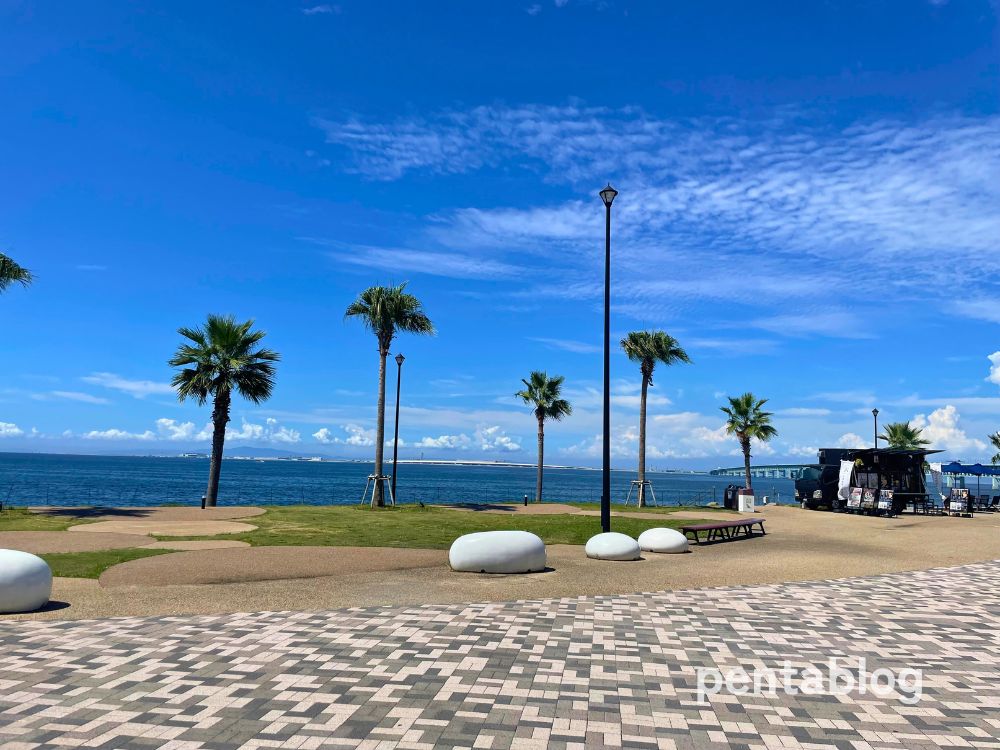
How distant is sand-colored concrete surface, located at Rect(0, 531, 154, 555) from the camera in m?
14.0

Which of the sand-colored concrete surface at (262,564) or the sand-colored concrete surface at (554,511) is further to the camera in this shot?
the sand-colored concrete surface at (554,511)

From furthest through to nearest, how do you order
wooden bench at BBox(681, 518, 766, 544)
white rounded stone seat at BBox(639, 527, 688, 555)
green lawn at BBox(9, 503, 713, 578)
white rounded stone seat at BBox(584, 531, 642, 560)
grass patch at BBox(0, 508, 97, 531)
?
wooden bench at BBox(681, 518, 766, 544)
grass patch at BBox(0, 508, 97, 531)
white rounded stone seat at BBox(639, 527, 688, 555)
white rounded stone seat at BBox(584, 531, 642, 560)
green lawn at BBox(9, 503, 713, 578)

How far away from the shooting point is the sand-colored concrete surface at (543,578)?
9.32 metres

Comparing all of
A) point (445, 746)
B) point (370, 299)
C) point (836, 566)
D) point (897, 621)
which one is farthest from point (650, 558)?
point (370, 299)

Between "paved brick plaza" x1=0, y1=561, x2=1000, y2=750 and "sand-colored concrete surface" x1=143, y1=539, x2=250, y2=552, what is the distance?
6.78 meters

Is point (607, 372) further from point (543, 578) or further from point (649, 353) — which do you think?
point (649, 353)

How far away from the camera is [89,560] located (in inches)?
490

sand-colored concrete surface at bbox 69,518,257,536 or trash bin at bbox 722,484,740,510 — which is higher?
trash bin at bbox 722,484,740,510

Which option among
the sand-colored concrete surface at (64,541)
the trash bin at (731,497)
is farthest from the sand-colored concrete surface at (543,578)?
the trash bin at (731,497)

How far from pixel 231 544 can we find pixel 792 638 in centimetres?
1247

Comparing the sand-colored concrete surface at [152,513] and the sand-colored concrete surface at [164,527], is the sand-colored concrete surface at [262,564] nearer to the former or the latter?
the sand-colored concrete surface at [164,527]

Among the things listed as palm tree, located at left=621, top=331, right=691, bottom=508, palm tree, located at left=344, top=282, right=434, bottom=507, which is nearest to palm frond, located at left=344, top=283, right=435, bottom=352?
palm tree, located at left=344, top=282, right=434, bottom=507

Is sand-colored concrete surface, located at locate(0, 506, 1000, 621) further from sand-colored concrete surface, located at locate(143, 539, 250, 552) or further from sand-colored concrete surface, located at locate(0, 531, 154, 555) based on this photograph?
sand-colored concrete surface, located at locate(0, 531, 154, 555)

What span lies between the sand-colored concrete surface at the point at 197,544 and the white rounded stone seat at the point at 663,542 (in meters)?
9.53
